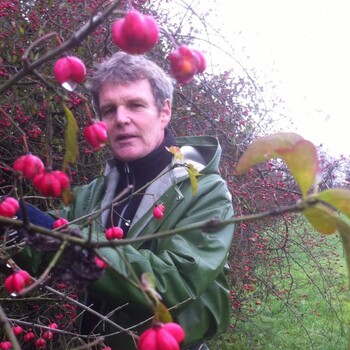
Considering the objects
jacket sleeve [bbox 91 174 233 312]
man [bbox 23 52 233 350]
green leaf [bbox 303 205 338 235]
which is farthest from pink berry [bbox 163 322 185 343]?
man [bbox 23 52 233 350]

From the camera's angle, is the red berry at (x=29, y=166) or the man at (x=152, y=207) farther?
the man at (x=152, y=207)

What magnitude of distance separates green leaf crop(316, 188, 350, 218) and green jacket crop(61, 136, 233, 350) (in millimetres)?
851

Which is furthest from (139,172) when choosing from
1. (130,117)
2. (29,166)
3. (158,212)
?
(29,166)

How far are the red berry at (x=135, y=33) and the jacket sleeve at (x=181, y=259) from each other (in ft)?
2.51

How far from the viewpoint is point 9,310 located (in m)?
2.51

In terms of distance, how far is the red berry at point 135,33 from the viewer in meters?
0.67

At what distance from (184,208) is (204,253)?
0.72 feet

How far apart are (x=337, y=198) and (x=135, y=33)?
1.08 ft

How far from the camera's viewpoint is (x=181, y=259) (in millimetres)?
1562

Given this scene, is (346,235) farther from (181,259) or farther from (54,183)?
(181,259)

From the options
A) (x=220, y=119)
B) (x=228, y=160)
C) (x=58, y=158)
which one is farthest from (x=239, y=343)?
(x=58, y=158)

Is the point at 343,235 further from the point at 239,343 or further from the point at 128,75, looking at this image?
the point at 239,343

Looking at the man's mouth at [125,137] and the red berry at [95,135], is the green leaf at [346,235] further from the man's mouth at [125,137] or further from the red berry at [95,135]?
the man's mouth at [125,137]

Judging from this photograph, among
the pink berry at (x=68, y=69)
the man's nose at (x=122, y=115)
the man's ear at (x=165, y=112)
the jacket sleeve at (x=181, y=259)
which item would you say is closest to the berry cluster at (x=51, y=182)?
the pink berry at (x=68, y=69)
